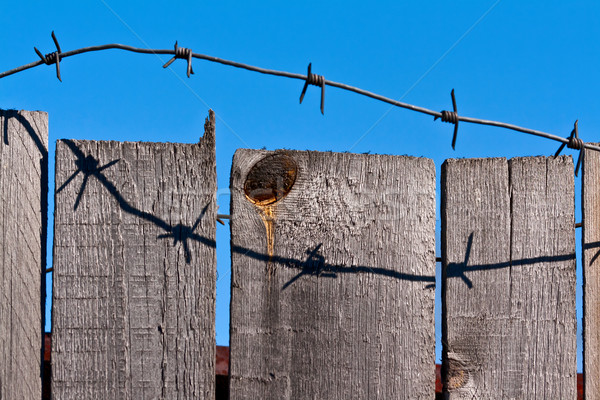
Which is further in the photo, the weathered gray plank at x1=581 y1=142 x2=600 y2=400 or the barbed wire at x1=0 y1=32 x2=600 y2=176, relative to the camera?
the weathered gray plank at x1=581 y1=142 x2=600 y2=400

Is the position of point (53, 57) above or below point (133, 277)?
above

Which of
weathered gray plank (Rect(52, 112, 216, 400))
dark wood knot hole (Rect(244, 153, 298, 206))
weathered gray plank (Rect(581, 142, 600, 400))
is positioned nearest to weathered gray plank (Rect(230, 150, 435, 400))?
dark wood knot hole (Rect(244, 153, 298, 206))

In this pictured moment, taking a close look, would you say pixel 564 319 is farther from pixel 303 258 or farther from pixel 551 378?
pixel 303 258

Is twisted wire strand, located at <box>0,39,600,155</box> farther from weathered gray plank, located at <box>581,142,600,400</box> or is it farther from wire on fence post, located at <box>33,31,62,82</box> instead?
weathered gray plank, located at <box>581,142,600,400</box>

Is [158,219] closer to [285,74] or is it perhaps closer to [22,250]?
[22,250]

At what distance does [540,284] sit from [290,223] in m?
0.84

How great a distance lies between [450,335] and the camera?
192 centimetres

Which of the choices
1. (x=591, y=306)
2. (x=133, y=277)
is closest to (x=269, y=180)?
(x=133, y=277)

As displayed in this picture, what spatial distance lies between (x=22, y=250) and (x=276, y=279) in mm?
775

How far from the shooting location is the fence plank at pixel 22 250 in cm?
180

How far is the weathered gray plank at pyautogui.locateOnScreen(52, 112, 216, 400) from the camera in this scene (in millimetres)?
1805

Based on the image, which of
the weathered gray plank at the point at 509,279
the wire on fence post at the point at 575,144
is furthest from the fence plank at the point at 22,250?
the wire on fence post at the point at 575,144

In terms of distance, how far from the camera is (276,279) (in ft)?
6.09

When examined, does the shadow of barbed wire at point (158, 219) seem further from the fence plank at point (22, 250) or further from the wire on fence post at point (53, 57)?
the wire on fence post at point (53, 57)
